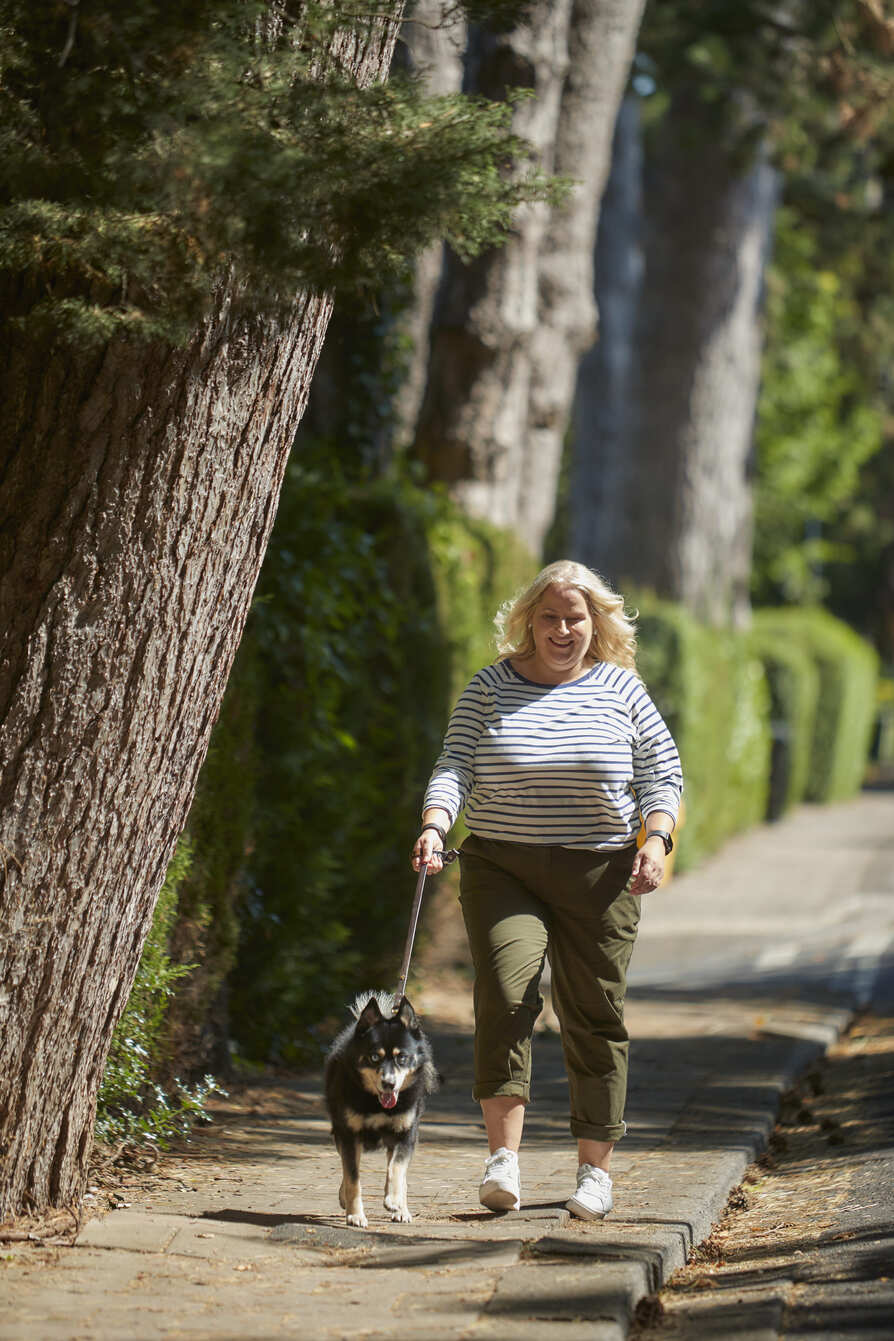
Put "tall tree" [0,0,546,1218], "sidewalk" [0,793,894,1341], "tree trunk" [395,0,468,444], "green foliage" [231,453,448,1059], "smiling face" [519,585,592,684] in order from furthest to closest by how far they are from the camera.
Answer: "tree trunk" [395,0,468,444] → "green foliage" [231,453,448,1059] → "smiling face" [519,585,592,684] → "tall tree" [0,0,546,1218] → "sidewalk" [0,793,894,1341]

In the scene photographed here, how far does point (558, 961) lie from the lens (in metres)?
5.44

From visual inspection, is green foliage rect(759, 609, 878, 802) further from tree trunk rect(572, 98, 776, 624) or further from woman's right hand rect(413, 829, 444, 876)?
woman's right hand rect(413, 829, 444, 876)

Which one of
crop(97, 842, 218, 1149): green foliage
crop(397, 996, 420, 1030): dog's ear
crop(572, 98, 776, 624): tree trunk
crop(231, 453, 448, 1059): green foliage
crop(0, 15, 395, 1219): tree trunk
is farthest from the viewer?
crop(572, 98, 776, 624): tree trunk

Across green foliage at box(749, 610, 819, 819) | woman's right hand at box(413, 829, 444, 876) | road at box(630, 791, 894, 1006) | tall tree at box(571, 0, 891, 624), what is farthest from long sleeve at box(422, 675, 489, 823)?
green foliage at box(749, 610, 819, 819)

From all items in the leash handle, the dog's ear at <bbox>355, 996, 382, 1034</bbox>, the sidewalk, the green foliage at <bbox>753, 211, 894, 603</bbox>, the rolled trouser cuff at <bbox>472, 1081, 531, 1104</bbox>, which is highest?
the green foliage at <bbox>753, 211, 894, 603</bbox>

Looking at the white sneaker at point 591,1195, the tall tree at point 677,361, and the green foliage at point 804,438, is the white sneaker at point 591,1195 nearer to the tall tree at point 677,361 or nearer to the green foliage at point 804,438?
the tall tree at point 677,361

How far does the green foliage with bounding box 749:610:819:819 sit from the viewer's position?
2447 cm

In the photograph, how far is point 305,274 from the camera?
4.45 meters

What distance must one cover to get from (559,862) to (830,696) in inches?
955

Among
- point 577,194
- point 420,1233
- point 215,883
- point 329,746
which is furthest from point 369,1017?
point 577,194

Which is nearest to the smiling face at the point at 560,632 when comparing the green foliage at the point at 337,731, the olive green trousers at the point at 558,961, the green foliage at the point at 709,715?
the olive green trousers at the point at 558,961

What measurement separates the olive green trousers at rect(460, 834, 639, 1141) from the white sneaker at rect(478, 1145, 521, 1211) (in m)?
0.19

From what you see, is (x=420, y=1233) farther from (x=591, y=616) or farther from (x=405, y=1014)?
(x=591, y=616)

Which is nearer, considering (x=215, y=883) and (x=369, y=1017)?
(x=369, y=1017)
